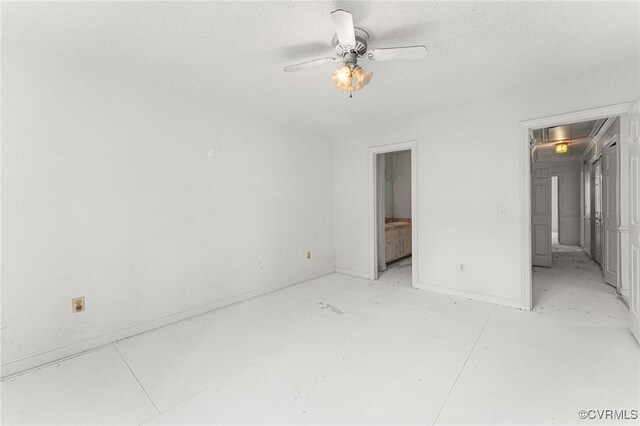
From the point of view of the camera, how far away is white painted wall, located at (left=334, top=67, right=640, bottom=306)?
2.91m

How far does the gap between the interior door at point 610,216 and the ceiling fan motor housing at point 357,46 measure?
13.0 ft

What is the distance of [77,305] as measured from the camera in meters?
2.30

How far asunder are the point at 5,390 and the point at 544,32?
4410 mm

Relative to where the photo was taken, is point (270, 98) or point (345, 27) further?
point (270, 98)

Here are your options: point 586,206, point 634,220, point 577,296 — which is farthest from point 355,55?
point 586,206

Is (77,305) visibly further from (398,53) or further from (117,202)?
(398,53)

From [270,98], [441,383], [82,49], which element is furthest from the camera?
[270,98]

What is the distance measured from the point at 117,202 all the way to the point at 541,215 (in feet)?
21.1

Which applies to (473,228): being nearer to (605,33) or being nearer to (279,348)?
(605,33)

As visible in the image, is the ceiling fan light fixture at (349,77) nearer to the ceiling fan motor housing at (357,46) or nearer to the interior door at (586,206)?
the ceiling fan motor housing at (357,46)

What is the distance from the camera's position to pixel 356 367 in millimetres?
2016

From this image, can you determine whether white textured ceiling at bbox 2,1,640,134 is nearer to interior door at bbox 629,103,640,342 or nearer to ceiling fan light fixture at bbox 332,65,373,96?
ceiling fan light fixture at bbox 332,65,373,96

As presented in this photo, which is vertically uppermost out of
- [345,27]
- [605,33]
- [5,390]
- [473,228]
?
[605,33]

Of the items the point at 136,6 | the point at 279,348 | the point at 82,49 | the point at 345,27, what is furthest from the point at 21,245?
the point at 345,27
